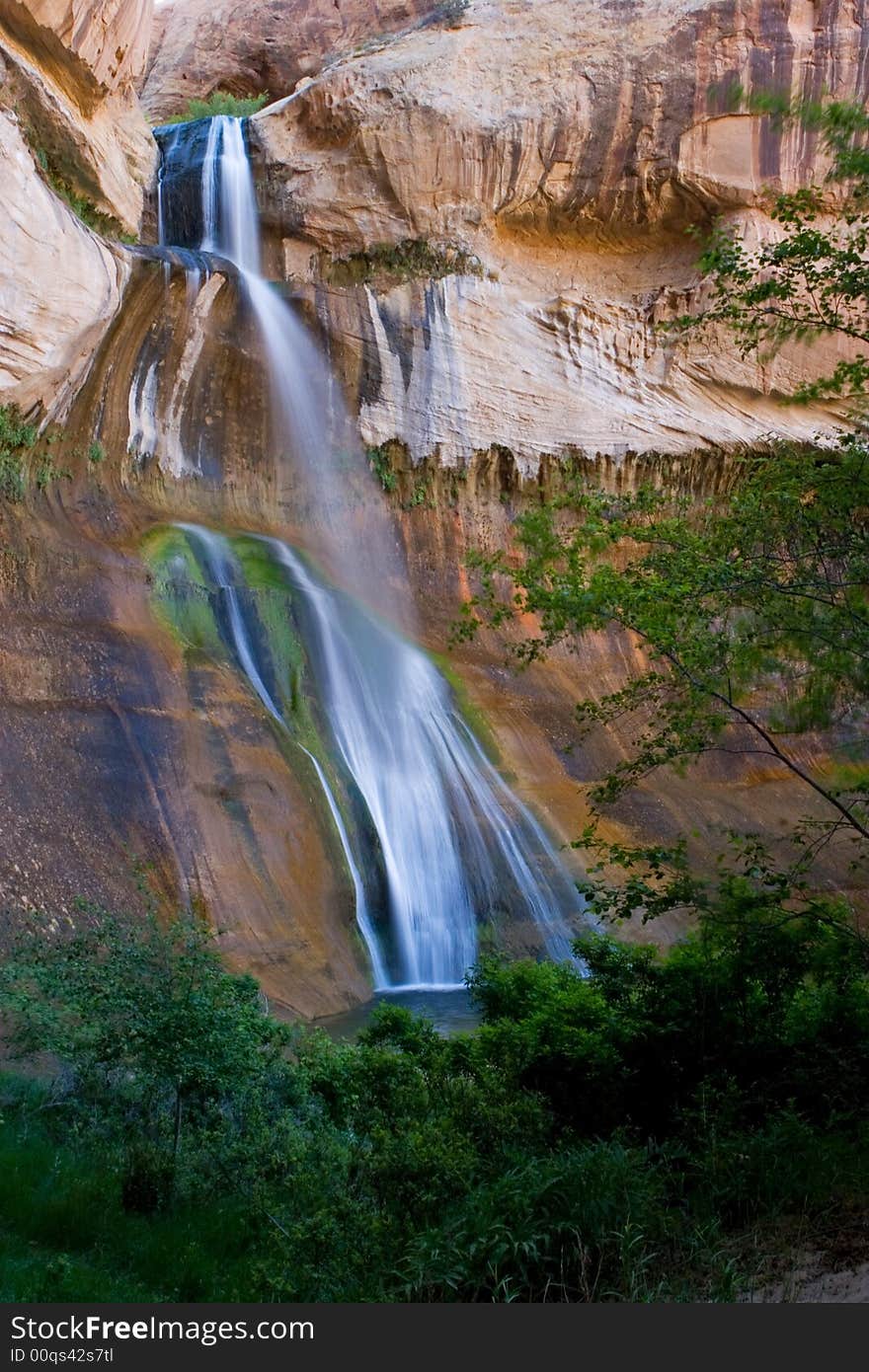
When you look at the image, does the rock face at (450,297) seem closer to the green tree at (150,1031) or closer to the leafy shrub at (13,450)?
the leafy shrub at (13,450)

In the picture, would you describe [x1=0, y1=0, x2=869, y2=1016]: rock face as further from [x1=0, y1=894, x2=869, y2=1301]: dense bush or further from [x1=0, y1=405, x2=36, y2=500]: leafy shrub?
[x1=0, y1=894, x2=869, y2=1301]: dense bush

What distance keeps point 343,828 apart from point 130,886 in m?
3.20

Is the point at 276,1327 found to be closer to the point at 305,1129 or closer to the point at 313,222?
the point at 305,1129

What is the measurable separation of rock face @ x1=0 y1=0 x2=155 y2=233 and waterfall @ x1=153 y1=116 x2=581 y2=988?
136cm

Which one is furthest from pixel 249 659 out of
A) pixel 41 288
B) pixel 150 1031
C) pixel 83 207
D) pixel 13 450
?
pixel 150 1031

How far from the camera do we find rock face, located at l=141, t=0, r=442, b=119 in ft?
111

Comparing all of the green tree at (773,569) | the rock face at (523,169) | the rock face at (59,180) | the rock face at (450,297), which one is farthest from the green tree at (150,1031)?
the rock face at (523,169)

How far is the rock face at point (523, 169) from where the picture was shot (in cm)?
2352

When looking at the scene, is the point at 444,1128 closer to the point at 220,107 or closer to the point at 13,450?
the point at 13,450

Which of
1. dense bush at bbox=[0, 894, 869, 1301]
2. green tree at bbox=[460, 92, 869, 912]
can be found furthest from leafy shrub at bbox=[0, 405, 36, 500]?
green tree at bbox=[460, 92, 869, 912]

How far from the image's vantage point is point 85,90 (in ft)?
65.1

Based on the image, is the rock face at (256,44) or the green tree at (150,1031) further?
the rock face at (256,44)

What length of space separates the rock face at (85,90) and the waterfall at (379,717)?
4.46 ft

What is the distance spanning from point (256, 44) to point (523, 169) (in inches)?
612
